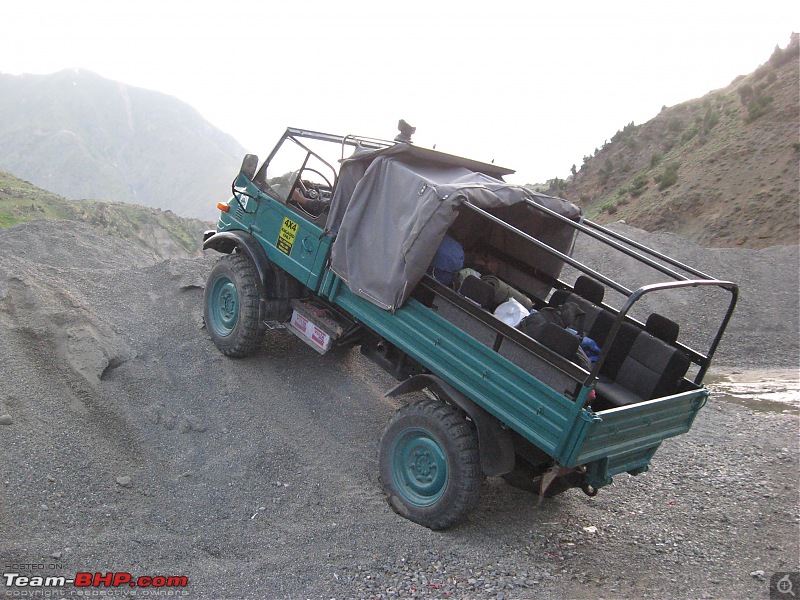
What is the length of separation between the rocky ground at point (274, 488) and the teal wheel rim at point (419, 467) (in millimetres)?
229

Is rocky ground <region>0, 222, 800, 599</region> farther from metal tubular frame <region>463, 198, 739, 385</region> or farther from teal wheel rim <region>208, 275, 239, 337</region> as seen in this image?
metal tubular frame <region>463, 198, 739, 385</region>

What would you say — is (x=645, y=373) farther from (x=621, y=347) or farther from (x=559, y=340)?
(x=559, y=340)

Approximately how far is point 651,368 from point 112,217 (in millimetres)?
25521

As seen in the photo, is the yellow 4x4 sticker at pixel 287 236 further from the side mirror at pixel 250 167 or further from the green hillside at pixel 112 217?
the green hillside at pixel 112 217

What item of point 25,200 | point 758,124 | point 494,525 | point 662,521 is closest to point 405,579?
point 494,525

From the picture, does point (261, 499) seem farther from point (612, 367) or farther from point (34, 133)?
point (34, 133)

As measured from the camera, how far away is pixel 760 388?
29.3ft

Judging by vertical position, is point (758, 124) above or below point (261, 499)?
above

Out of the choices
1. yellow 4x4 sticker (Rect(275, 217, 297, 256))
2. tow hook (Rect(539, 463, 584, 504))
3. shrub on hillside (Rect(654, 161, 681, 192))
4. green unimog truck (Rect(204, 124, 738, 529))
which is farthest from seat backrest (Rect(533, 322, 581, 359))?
shrub on hillside (Rect(654, 161, 681, 192))

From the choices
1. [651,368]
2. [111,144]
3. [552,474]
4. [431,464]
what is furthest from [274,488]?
[111,144]

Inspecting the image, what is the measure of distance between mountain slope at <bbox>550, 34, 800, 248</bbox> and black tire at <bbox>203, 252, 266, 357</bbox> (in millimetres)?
13277

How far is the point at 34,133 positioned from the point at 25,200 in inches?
3485

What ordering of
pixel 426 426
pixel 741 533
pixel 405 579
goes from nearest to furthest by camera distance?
pixel 405 579, pixel 426 426, pixel 741 533

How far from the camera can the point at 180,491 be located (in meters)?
4.79
